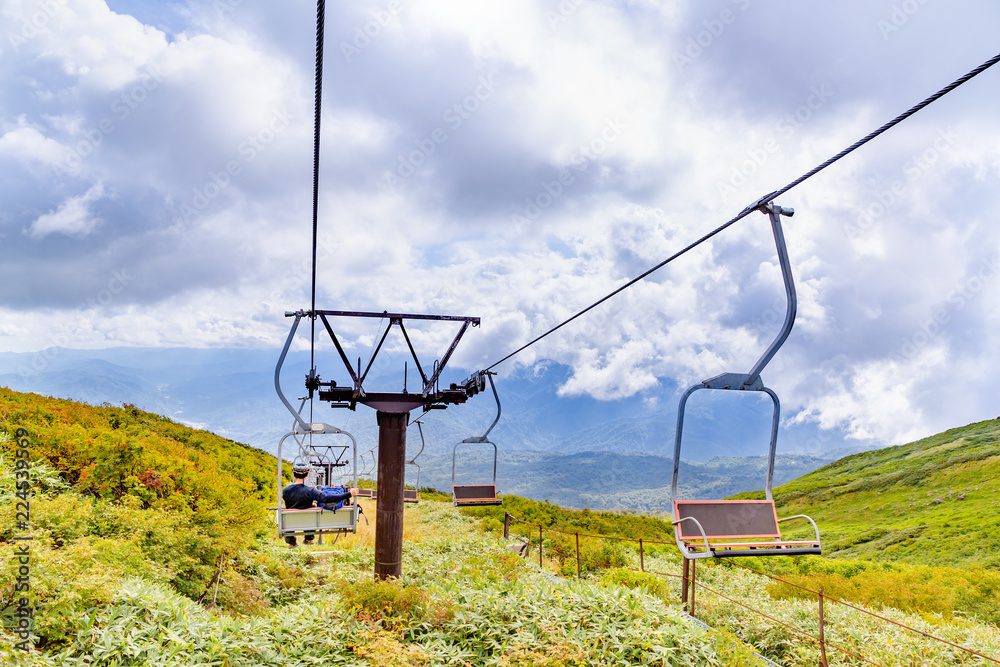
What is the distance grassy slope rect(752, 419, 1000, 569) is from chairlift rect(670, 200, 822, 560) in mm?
23055

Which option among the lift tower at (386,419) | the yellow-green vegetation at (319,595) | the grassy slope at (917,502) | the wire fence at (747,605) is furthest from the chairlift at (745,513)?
the grassy slope at (917,502)

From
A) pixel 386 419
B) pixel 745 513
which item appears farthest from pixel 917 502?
pixel 386 419

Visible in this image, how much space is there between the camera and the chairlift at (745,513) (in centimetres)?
538

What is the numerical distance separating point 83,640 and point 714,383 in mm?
6814

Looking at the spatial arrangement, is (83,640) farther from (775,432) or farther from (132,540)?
(775,432)

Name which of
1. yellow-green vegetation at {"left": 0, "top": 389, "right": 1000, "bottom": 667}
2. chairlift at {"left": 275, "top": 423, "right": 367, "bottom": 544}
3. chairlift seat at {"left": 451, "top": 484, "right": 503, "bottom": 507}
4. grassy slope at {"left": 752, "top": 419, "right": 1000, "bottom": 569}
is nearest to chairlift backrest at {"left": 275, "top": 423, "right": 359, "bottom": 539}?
chairlift at {"left": 275, "top": 423, "right": 367, "bottom": 544}

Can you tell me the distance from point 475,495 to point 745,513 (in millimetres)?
9420

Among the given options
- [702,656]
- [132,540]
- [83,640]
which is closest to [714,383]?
[702,656]

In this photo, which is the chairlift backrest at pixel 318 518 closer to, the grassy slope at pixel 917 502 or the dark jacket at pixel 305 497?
the dark jacket at pixel 305 497

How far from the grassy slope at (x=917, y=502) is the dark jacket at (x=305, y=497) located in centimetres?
2607

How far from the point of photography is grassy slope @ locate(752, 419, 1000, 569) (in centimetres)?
2661

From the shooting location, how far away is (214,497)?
11.9m

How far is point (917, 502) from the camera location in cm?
4041

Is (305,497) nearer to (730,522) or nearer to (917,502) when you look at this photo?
(730,522)
